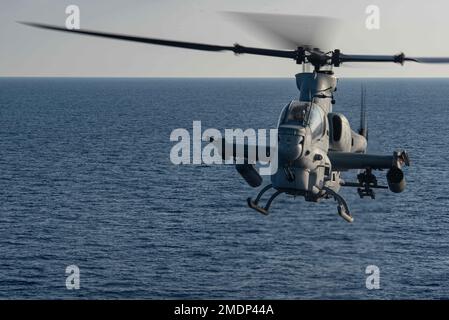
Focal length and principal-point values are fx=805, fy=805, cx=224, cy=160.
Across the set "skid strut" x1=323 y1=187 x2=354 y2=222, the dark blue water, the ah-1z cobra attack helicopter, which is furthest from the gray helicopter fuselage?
the dark blue water

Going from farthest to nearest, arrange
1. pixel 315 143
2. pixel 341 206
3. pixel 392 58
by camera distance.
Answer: pixel 341 206 → pixel 315 143 → pixel 392 58

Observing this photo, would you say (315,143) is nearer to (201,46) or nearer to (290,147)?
(290,147)

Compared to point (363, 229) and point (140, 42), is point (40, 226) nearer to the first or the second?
point (363, 229)

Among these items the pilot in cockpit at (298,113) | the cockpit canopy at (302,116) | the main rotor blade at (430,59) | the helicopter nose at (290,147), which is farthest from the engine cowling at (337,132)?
the main rotor blade at (430,59)

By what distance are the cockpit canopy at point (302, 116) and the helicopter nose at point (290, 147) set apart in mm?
1190

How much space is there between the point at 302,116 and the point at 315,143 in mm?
1601

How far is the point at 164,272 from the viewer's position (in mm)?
106250

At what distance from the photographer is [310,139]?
42.3 m

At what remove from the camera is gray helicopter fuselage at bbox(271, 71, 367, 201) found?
41.4 meters

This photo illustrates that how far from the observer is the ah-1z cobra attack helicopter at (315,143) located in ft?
135

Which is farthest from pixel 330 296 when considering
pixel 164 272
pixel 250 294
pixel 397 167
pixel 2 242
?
pixel 397 167
